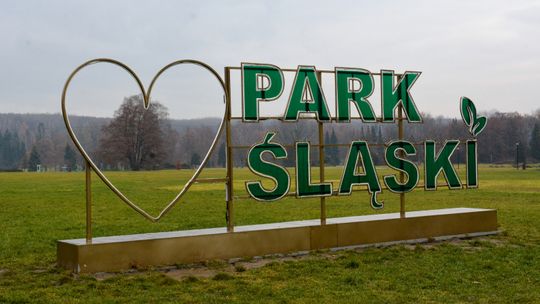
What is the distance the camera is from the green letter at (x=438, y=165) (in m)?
14.9

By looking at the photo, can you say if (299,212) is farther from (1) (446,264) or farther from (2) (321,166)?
(1) (446,264)

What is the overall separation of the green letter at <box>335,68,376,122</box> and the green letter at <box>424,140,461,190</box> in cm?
179

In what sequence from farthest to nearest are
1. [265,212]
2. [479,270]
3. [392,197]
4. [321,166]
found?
[392,197] < [265,212] < [321,166] < [479,270]

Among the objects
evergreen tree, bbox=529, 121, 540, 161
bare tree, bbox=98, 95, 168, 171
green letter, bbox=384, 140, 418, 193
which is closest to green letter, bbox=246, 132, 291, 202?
bare tree, bbox=98, 95, 168, 171

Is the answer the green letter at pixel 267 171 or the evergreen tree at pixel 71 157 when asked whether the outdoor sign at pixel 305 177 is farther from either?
the evergreen tree at pixel 71 157

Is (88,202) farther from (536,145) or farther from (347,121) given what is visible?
(536,145)

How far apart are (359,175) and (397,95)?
207cm

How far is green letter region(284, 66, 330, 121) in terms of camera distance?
1304cm

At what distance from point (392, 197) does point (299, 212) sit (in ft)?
32.0

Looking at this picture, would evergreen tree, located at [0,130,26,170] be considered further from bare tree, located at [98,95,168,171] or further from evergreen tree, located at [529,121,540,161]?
bare tree, located at [98,95,168,171]

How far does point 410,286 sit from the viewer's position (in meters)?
9.69

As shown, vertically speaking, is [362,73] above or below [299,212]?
above

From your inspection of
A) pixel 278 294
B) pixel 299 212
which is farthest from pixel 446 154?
pixel 299 212

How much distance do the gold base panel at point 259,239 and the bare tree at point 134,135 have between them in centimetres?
221
